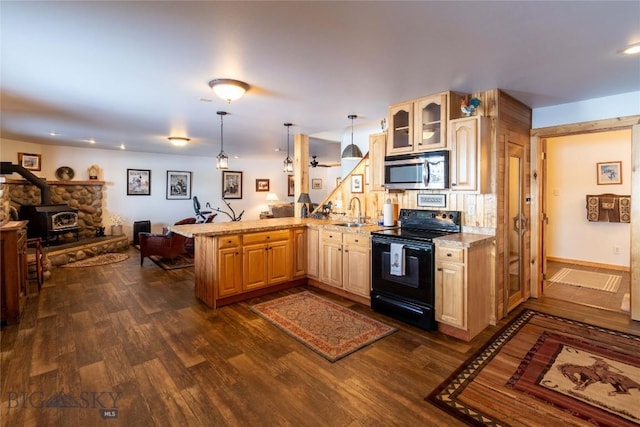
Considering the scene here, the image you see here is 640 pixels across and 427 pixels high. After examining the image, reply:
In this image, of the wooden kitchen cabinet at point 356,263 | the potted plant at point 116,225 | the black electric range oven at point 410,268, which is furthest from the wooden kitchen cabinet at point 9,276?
the potted plant at point 116,225

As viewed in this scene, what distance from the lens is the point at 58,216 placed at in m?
6.68

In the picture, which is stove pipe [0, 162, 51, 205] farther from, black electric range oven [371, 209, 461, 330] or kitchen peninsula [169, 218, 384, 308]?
black electric range oven [371, 209, 461, 330]

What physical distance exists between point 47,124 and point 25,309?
9.68ft

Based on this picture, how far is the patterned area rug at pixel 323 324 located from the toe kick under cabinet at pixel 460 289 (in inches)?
21.0

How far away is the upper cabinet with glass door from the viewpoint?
344 centimetres

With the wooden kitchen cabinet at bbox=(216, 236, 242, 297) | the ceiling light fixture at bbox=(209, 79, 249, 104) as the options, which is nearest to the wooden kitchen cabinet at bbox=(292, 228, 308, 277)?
the wooden kitchen cabinet at bbox=(216, 236, 242, 297)

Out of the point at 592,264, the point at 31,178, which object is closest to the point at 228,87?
the point at 31,178

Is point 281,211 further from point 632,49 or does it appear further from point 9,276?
point 632,49

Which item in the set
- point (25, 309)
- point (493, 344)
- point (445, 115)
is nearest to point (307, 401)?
point (493, 344)

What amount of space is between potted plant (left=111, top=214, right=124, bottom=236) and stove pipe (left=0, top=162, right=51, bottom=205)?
1481 millimetres

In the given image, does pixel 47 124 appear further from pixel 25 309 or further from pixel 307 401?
pixel 307 401

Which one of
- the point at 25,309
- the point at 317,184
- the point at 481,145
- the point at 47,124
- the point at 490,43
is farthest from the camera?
the point at 317,184

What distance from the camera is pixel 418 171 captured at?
3615mm

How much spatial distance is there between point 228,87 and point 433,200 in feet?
8.43
